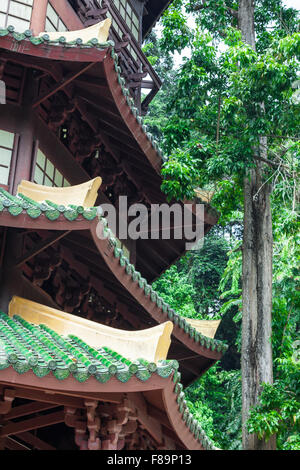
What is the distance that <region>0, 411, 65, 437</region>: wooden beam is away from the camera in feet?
24.4

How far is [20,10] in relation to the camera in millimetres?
9859

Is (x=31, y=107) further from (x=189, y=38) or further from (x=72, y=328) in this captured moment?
(x=189, y=38)

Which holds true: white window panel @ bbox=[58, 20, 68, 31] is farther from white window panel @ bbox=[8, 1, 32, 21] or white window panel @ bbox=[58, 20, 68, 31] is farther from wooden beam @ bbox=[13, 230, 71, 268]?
wooden beam @ bbox=[13, 230, 71, 268]

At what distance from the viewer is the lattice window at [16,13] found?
32.0 feet

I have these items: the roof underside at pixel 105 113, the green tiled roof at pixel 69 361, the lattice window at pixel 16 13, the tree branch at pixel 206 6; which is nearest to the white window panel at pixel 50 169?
the roof underside at pixel 105 113

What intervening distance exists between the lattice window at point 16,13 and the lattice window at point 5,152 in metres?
1.78

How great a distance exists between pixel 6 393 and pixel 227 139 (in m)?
7.56

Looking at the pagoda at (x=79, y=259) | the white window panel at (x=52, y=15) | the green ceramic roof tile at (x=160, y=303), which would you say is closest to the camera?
the pagoda at (x=79, y=259)

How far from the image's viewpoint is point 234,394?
1866 centimetres

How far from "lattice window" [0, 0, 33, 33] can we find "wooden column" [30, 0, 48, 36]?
8 centimetres

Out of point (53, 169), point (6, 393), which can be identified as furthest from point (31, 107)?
point (6, 393)

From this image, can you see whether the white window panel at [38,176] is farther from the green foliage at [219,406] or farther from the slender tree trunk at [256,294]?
the green foliage at [219,406]

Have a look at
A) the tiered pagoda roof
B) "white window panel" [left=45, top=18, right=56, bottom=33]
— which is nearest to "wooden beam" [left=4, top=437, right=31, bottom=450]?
the tiered pagoda roof

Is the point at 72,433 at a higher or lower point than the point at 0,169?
lower
